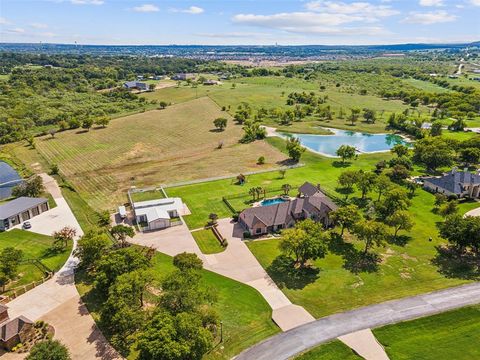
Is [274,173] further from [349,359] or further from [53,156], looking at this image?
[53,156]

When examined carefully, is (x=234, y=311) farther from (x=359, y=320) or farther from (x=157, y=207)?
(x=157, y=207)

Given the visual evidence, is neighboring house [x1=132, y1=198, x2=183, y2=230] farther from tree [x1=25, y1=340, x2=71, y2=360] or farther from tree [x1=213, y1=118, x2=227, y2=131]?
tree [x1=213, y1=118, x2=227, y2=131]

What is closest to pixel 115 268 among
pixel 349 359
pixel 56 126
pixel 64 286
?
pixel 64 286

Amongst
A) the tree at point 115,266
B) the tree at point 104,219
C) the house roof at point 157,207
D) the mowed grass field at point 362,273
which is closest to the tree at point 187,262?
the tree at point 115,266

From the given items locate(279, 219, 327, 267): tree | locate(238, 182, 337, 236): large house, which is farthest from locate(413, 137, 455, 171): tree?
locate(279, 219, 327, 267): tree

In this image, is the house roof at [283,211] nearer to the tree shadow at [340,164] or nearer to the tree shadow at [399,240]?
the tree shadow at [399,240]
